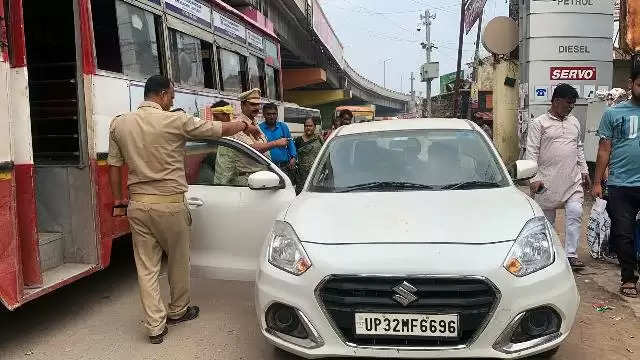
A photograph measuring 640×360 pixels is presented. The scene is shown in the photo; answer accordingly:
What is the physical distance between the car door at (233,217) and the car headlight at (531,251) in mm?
1753

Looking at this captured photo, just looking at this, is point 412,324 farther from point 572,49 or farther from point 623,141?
point 572,49

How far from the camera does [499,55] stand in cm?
1252

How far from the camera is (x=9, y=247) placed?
11.6ft

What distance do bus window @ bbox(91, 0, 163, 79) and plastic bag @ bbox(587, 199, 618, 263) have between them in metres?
4.57

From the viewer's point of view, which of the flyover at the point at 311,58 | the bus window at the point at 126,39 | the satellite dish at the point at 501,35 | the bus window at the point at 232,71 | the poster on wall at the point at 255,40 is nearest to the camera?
the bus window at the point at 126,39

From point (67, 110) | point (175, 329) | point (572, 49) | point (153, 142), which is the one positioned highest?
point (572, 49)

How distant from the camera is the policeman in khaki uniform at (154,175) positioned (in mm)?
3793

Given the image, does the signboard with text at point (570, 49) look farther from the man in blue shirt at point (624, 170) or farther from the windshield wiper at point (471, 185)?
the windshield wiper at point (471, 185)

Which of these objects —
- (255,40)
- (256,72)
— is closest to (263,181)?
(256,72)

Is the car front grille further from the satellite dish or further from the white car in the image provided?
the satellite dish

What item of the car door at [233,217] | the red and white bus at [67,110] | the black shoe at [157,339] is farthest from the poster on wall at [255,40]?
the black shoe at [157,339]

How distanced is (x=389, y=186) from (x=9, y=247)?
7.80 feet

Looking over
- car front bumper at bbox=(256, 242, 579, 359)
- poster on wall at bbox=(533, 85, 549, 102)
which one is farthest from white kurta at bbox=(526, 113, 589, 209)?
poster on wall at bbox=(533, 85, 549, 102)

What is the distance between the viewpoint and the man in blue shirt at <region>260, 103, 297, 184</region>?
6.45m
